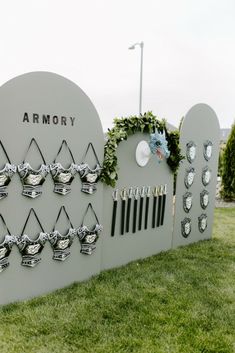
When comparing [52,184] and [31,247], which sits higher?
[52,184]

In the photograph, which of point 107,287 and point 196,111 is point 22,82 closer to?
point 107,287

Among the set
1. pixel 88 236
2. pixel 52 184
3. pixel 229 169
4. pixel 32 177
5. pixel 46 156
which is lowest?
pixel 88 236

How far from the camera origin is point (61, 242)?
4.11 meters

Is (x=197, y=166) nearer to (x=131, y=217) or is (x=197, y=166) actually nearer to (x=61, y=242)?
(x=131, y=217)

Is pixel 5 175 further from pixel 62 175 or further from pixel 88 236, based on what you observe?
pixel 88 236

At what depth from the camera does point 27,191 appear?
372 cm

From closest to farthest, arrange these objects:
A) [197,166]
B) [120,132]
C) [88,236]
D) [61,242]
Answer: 1. [61,242]
2. [88,236]
3. [120,132]
4. [197,166]

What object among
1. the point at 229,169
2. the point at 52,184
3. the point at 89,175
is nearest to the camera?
the point at 52,184

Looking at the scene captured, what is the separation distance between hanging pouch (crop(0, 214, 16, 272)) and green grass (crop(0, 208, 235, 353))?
0.44m

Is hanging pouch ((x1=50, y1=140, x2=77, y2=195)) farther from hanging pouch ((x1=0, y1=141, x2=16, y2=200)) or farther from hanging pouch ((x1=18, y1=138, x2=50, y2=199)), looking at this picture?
hanging pouch ((x1=0, y1=141, x2=16, y2=200))

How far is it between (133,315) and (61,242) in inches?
43.8

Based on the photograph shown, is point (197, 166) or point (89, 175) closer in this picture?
point (89, 175)

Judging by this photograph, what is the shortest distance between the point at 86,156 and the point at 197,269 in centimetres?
221

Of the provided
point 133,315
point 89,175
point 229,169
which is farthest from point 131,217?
point 229,169
